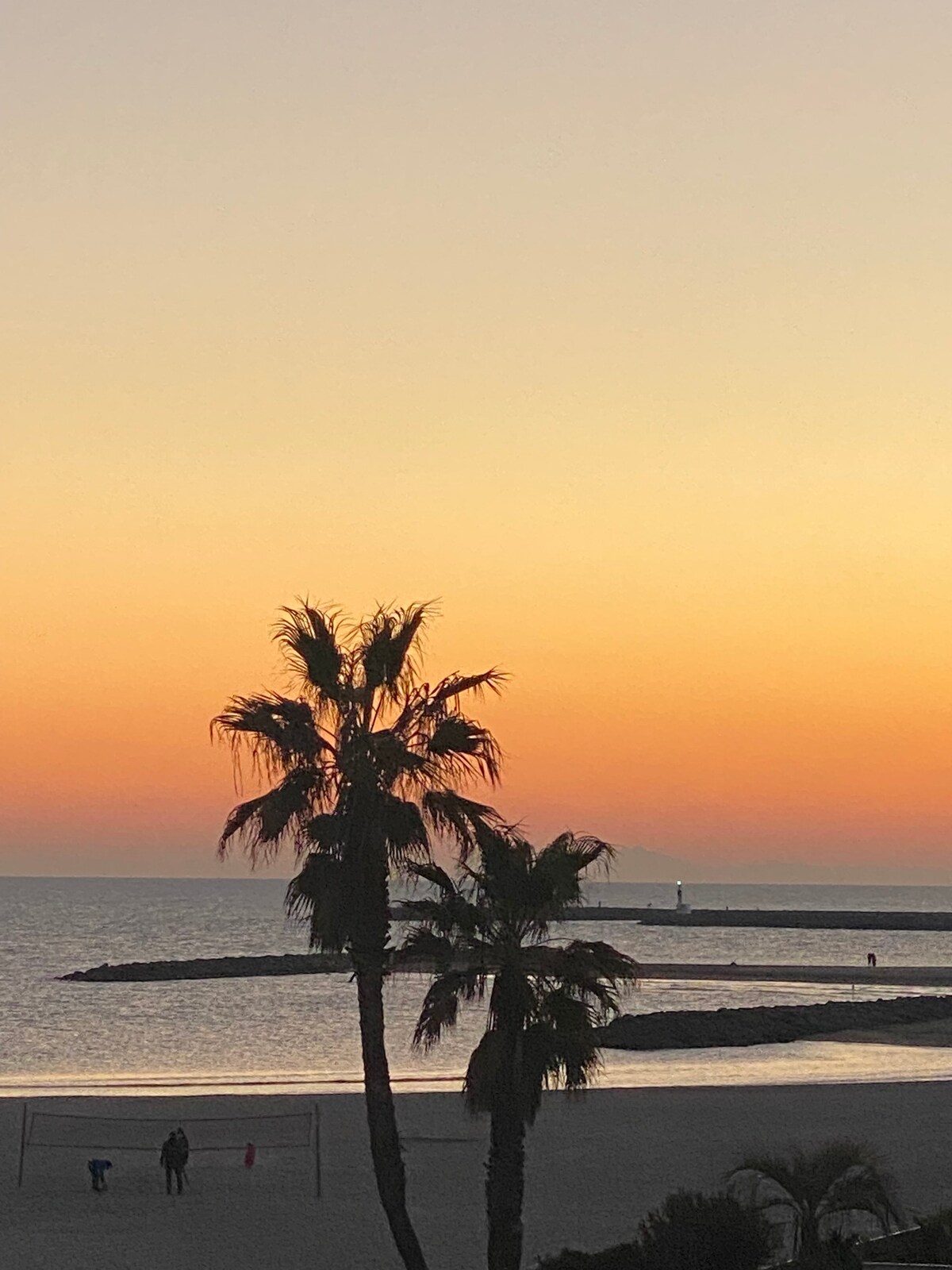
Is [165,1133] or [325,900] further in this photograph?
[165,1133]

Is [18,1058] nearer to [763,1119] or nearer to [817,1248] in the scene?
[763,1119]

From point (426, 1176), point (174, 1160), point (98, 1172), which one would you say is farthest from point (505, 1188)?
point (98, 1172)

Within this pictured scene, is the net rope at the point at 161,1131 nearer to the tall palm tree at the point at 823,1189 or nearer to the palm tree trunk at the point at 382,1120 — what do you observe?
A: the palm tree trunk at the point at 382,1120

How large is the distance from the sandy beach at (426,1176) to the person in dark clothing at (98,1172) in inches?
16.4

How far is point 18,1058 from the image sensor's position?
74.4 m

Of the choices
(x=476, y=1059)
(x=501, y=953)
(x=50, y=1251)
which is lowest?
(x=50, y=1251)

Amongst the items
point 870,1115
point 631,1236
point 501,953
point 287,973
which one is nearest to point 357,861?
point 501,953

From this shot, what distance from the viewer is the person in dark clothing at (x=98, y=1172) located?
117 ft

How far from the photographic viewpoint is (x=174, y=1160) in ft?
116

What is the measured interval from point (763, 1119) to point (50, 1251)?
22472mm

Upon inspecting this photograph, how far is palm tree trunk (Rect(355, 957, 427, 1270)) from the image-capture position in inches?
965

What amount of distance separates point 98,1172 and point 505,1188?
1504 cm

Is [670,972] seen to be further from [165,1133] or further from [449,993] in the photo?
[449,993]

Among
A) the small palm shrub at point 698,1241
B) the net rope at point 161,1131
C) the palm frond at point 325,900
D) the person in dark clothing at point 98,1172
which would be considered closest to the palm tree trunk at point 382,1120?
the palm frond at point 325,900
